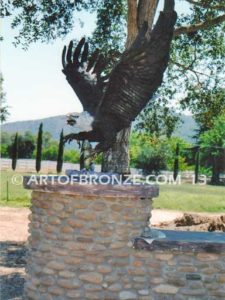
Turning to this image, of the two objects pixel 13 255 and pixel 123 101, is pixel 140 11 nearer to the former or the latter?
pixel 123 101

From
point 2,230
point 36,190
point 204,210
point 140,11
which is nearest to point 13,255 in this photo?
point 2,230

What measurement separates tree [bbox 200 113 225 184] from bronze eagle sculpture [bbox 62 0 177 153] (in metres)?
44.7

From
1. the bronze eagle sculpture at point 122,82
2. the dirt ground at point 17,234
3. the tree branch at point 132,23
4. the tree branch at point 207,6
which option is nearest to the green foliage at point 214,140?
the dirt ground at point 17,234

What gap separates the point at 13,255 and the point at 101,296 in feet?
14.9

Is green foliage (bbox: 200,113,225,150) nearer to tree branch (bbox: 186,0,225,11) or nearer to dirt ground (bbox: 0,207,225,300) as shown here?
dirt ground (bbox: 0,207,225,300)

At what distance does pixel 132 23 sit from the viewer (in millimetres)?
9938

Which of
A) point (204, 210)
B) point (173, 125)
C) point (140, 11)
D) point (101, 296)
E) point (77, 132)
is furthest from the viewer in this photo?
point (204, 210)

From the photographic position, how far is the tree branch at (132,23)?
9.75 m

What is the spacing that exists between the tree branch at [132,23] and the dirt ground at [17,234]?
491 centimetres

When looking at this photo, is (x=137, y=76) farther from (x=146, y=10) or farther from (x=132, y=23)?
(x=132, y=23)

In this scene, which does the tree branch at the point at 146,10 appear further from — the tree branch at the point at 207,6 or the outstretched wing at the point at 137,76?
the outstretched wing at the point at 137,76

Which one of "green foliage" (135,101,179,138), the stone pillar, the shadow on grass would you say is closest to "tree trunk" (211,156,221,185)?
"green foliage" (135,101,179,138)

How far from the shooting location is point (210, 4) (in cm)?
1134

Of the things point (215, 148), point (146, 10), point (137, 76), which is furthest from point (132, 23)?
point (215, 148)
